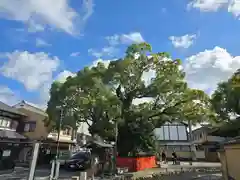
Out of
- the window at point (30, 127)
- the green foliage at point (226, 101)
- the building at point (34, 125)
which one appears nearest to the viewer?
the green foliage at point (226, 101)

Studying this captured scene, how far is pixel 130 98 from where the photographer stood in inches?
990

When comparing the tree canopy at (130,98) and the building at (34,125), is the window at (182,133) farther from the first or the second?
the building at (34,125)

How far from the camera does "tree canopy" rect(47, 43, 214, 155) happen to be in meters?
21.8

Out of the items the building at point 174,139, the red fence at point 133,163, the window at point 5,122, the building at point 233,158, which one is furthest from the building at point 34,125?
the building at point 233,158

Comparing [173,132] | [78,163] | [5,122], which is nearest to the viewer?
[78,163]

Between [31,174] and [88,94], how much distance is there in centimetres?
1256

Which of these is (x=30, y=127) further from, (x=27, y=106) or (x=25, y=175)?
(x=25, y=175)

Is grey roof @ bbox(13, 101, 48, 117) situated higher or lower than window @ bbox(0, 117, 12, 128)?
higher

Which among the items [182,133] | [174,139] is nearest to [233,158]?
[174,139]

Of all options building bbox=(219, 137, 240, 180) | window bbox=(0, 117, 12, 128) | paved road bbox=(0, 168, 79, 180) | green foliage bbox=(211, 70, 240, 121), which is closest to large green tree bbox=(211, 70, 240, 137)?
green foliage bbox=(211, 70, 240, 121)

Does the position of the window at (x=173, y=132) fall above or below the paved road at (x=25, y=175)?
above

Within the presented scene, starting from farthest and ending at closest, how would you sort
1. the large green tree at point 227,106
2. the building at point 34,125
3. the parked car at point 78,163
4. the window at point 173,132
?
the window at point 173,132 → the building at point 34,125 → the parked car at point 78,163 → the large green tree at point 227,106

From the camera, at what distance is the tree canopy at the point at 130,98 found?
71.4 ft

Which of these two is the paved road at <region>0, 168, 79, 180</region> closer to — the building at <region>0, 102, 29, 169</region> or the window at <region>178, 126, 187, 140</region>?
the building at <region>0, 102, 29, 169</region>
